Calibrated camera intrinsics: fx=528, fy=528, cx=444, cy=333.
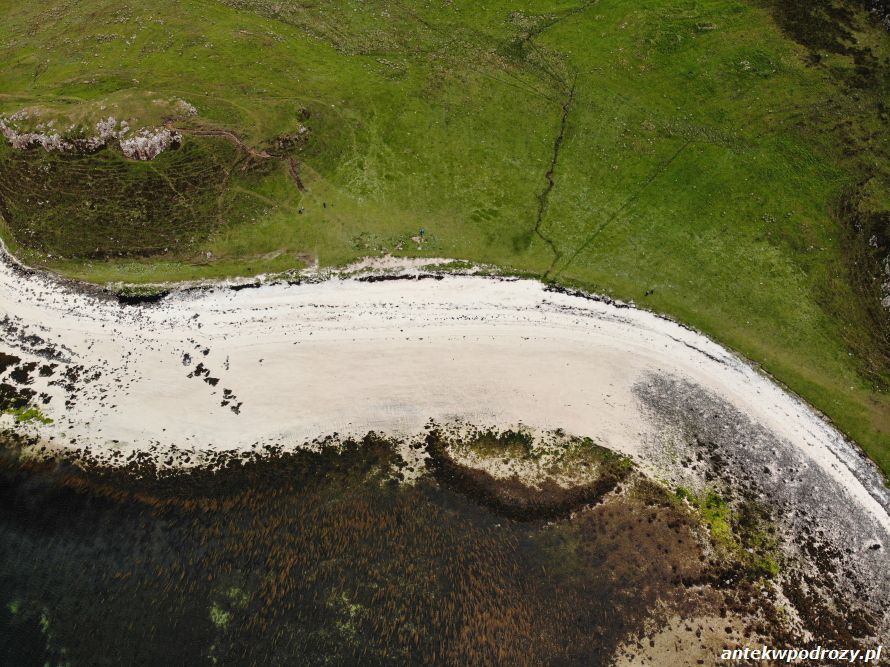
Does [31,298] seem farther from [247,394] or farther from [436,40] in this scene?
[436,40]

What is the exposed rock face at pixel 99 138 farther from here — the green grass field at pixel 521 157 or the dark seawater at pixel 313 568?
the dark seawater at pixel 313 568

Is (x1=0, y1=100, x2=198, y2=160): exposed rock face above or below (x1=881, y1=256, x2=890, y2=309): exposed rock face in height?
below

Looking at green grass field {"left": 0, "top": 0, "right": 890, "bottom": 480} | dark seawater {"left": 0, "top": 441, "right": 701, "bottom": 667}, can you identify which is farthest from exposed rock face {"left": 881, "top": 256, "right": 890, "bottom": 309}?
dark seawater {"left": 0, "top": 441, "right": 701, "bottom": 667}

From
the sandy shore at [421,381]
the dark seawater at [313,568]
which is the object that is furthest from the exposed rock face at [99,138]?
the dark seawater at [313,568]

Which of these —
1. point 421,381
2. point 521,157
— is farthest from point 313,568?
point 521,157

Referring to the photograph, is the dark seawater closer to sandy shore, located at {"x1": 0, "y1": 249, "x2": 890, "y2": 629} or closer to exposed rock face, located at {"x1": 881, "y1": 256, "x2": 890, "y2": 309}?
sandy shore, located at {"x1": 0, "y1": 249, "x2": 890, "y2": 629}

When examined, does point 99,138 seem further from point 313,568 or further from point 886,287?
point 886,287
